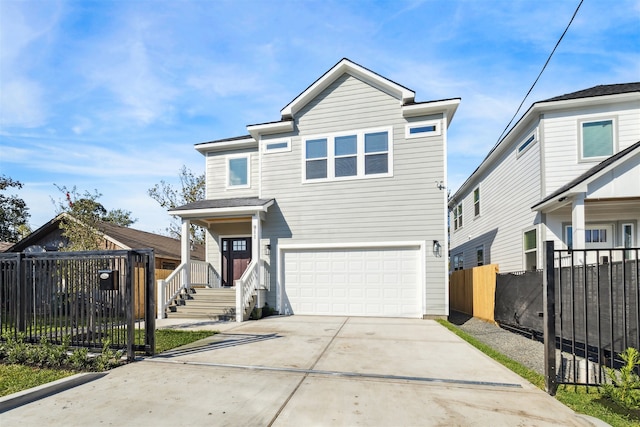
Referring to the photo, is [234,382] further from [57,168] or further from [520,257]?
[57,168]

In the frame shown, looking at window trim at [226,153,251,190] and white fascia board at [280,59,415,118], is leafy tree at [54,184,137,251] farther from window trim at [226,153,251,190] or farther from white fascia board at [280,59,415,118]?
white fascia board at [280,59,415,118]

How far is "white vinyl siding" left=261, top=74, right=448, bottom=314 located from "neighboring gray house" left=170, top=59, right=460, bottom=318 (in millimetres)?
33

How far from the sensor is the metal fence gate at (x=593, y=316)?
4121mm

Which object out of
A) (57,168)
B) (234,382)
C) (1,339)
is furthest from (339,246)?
(57,168)

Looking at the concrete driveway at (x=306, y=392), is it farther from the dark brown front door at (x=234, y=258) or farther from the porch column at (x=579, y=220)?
the dark brown front door at (x=234, y=258)

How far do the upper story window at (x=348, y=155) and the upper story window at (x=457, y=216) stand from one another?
11.1 m

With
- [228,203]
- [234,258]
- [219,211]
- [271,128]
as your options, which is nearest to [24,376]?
[219,211]

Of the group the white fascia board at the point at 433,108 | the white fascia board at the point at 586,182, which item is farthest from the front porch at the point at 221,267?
the white fascia board at the point at 586,182

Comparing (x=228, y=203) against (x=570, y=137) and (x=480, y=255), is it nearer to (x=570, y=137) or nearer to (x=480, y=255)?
(x=570, y=137)

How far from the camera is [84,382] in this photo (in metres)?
4.52

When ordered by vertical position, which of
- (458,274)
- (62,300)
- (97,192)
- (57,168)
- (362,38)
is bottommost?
(458,274)

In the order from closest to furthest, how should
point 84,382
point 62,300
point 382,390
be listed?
point 382,390 → point 84,382 → point 62,300

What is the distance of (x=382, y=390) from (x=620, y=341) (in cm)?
376

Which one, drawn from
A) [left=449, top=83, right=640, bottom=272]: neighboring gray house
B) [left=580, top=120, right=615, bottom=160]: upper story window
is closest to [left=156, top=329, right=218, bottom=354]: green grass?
[left=449, top=83, right=640, bottom=272]: neighboring gray house
